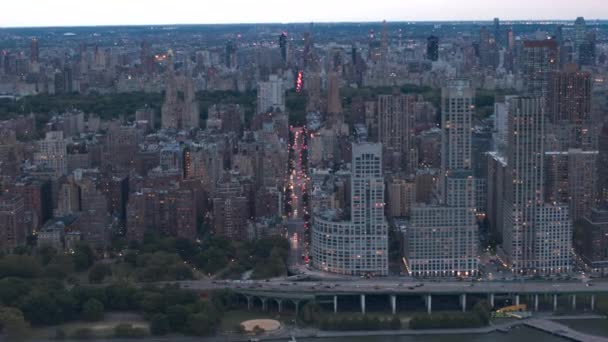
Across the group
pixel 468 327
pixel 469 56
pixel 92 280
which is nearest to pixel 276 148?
pixel 92 280

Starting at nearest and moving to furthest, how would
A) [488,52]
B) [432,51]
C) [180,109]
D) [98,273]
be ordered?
[98,273] < [180,109] < [488,52] < [432,51]

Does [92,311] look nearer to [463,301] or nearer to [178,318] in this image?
[178,318]

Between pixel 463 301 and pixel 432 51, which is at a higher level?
pixel 432 51

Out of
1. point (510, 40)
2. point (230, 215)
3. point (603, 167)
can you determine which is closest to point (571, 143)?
point (603, 167)

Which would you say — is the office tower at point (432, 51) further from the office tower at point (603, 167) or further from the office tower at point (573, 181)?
the office tower at point (573, 181)

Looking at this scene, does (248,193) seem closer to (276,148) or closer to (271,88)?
(276,148)

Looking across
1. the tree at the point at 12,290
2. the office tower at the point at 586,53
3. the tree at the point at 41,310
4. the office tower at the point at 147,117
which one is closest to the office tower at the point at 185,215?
the tree at the point at 12,290

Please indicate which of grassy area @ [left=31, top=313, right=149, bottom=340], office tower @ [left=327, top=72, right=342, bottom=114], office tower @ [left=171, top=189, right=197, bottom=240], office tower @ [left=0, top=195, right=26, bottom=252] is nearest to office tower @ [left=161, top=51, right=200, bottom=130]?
office tower @ [left=327, top=72, right=342, bottom=114]

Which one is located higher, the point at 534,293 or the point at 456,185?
the point at 456,185
